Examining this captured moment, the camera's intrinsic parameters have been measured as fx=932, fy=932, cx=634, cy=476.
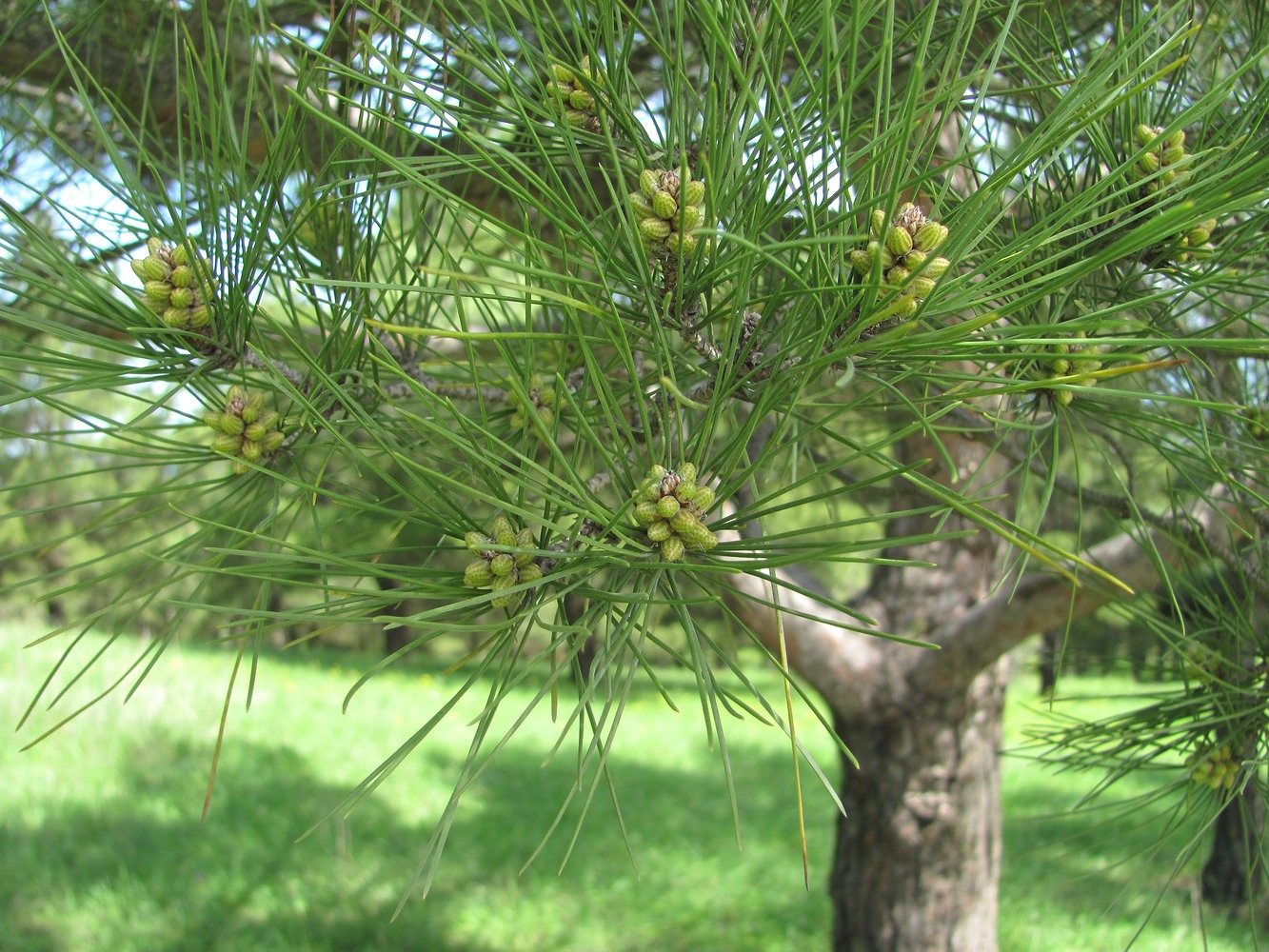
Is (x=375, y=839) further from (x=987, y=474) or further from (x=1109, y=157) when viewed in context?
(x=1109, y=157)

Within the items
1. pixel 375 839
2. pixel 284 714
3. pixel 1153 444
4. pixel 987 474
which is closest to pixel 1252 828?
pixel 1153 444

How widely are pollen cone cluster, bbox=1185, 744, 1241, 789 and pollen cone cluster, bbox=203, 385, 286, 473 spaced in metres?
0.78

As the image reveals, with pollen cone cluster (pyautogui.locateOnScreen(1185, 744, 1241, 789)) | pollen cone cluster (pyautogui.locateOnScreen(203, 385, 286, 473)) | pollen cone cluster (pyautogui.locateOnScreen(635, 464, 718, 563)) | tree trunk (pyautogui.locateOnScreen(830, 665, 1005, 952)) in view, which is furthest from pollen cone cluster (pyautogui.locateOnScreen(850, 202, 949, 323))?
tree trunk (pyautogui.locateOnScreen(830, 665, 1005, 952))

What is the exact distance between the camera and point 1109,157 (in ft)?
1.97

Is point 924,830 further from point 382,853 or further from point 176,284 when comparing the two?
point 382,853

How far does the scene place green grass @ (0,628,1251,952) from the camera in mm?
2840

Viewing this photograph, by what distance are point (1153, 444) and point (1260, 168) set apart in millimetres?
317

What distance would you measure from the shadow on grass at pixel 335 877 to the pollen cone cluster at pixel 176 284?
2.45 meters

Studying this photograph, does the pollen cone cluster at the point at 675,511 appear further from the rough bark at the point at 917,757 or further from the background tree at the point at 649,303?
the rough bark at the point at 917,757

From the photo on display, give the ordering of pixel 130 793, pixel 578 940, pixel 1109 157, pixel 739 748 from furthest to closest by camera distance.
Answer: pixel 739 748, pixel 130 793, pixel 578 940, pixel 1109 157

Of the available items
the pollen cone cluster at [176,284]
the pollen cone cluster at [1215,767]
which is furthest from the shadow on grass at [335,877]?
the pollen cone cluster at [176,284]

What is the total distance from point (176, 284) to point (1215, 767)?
0.92 meters

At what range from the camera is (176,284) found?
1.93 ft

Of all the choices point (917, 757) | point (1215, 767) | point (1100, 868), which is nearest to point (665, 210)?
point (1215, 767)
